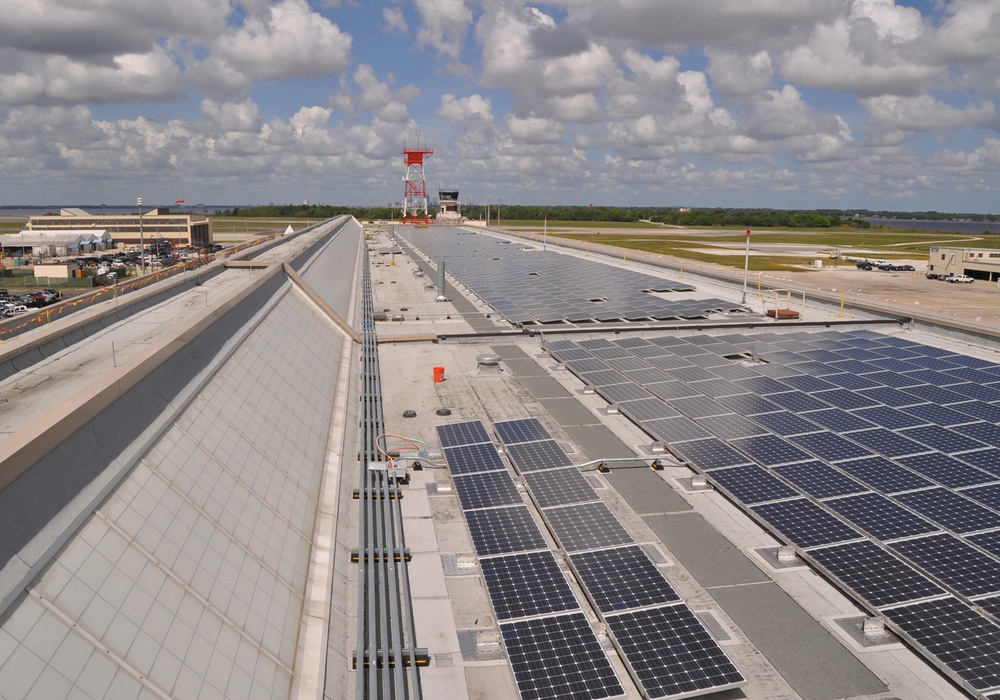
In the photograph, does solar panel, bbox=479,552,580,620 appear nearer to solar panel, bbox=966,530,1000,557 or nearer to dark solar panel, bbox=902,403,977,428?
solar panel, bbox=966,530,1000,557

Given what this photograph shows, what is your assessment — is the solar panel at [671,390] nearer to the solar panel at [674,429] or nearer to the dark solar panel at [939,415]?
the solar panel at [674,429]

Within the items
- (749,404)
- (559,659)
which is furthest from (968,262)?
(559,659)

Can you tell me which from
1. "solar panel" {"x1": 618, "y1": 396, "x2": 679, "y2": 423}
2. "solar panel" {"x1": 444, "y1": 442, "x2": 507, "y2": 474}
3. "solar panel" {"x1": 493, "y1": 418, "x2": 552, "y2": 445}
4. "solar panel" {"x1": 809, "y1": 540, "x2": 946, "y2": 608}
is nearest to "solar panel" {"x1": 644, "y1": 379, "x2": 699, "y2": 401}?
"solar panel" {"x1": 618, "y1": 396, "x2": 679, "y2": 423}

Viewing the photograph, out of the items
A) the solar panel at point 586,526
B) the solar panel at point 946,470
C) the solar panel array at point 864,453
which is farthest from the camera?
the solar panel at point 946,470

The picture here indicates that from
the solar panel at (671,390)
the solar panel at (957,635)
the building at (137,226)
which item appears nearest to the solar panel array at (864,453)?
the solar panel at (957,635)

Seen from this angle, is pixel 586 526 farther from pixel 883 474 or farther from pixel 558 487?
pixel 883 474

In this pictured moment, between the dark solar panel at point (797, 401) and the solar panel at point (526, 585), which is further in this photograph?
the dark solar panel at point (797, 401)

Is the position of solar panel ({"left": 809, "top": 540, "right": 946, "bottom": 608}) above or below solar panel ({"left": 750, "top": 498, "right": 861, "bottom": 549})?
below
